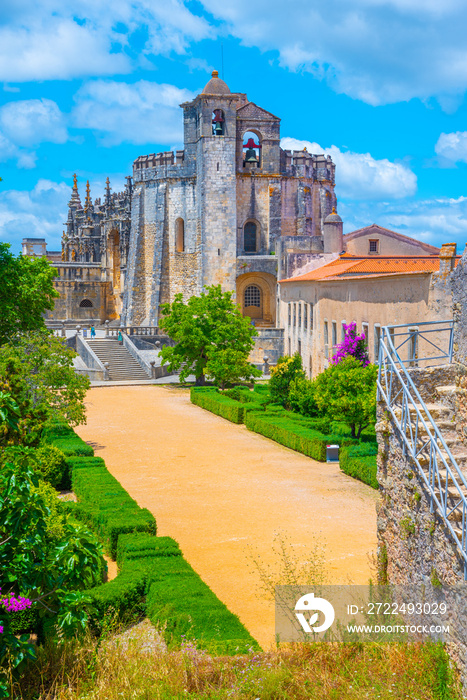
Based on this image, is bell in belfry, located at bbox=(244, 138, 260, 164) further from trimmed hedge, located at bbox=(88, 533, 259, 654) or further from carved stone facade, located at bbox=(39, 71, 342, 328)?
trimmed hedge, located at bbox=(88, 533, 259, 654)

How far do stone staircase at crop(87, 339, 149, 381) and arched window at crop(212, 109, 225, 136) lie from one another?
17.9 metres

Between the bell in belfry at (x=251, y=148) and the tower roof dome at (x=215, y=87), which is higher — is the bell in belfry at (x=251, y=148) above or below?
below

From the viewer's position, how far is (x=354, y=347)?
1007 inches

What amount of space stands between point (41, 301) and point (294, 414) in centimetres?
1055

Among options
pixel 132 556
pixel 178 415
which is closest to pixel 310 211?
pixel 178 415

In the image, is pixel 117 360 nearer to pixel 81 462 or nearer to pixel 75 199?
pixel 81 462

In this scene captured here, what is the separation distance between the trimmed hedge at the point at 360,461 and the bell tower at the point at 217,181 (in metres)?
33.7

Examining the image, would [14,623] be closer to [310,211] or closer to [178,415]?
[178,415]

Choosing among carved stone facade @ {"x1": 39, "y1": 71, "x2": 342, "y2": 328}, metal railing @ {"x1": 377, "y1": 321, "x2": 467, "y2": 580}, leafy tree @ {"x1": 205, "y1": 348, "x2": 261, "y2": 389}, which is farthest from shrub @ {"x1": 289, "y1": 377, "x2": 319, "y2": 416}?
carved stone facade @ {"x1": 39, "y1": 71, "x2": 342, "y2": 328}

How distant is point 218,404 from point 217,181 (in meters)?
26.5

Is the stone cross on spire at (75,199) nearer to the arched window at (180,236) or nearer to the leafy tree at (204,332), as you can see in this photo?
the arched window at (180,236)
